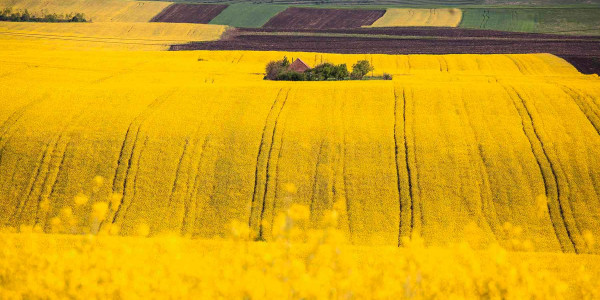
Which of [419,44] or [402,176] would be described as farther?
[419,44]

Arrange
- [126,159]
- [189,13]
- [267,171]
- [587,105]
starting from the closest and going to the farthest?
[267,171], [126,159], [587,105], [189,13]

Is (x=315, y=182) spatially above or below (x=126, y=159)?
below

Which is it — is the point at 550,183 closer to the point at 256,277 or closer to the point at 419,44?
the point at 256,277

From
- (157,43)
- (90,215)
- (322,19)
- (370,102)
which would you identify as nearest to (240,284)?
(90,215)

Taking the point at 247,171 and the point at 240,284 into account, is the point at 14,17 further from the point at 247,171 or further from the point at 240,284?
the point at 240,284

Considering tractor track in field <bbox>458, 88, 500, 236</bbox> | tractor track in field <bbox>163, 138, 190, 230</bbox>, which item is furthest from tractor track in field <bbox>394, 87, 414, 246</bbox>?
tractor track in field <bbox>163, 138, 190, 230</bbox>

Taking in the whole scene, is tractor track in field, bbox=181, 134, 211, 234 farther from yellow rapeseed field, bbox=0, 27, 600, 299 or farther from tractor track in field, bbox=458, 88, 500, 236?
tractor track in field, bbox=458, 88, 500, 236

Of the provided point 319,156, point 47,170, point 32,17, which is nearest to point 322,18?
point 32,17
